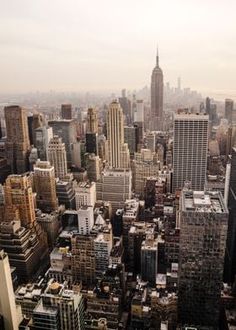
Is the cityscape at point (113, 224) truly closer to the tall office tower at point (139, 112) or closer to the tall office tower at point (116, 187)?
the tall office tower at point (116, 187)

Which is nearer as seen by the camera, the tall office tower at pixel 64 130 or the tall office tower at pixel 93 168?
the tall office tower at pixel 93 168

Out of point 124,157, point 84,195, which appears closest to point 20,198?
point 84,195

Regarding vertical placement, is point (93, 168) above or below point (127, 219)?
above

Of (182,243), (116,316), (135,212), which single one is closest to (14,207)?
(135,212)

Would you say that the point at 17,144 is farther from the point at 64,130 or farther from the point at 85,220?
the point at 85,220

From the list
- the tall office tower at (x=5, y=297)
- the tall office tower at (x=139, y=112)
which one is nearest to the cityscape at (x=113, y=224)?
the tall office tower at (x=5, y=297)

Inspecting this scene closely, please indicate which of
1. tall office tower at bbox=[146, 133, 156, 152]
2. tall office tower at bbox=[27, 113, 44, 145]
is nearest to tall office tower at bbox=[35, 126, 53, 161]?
tall office tower at bbox=[27, 113, 44, 145]
